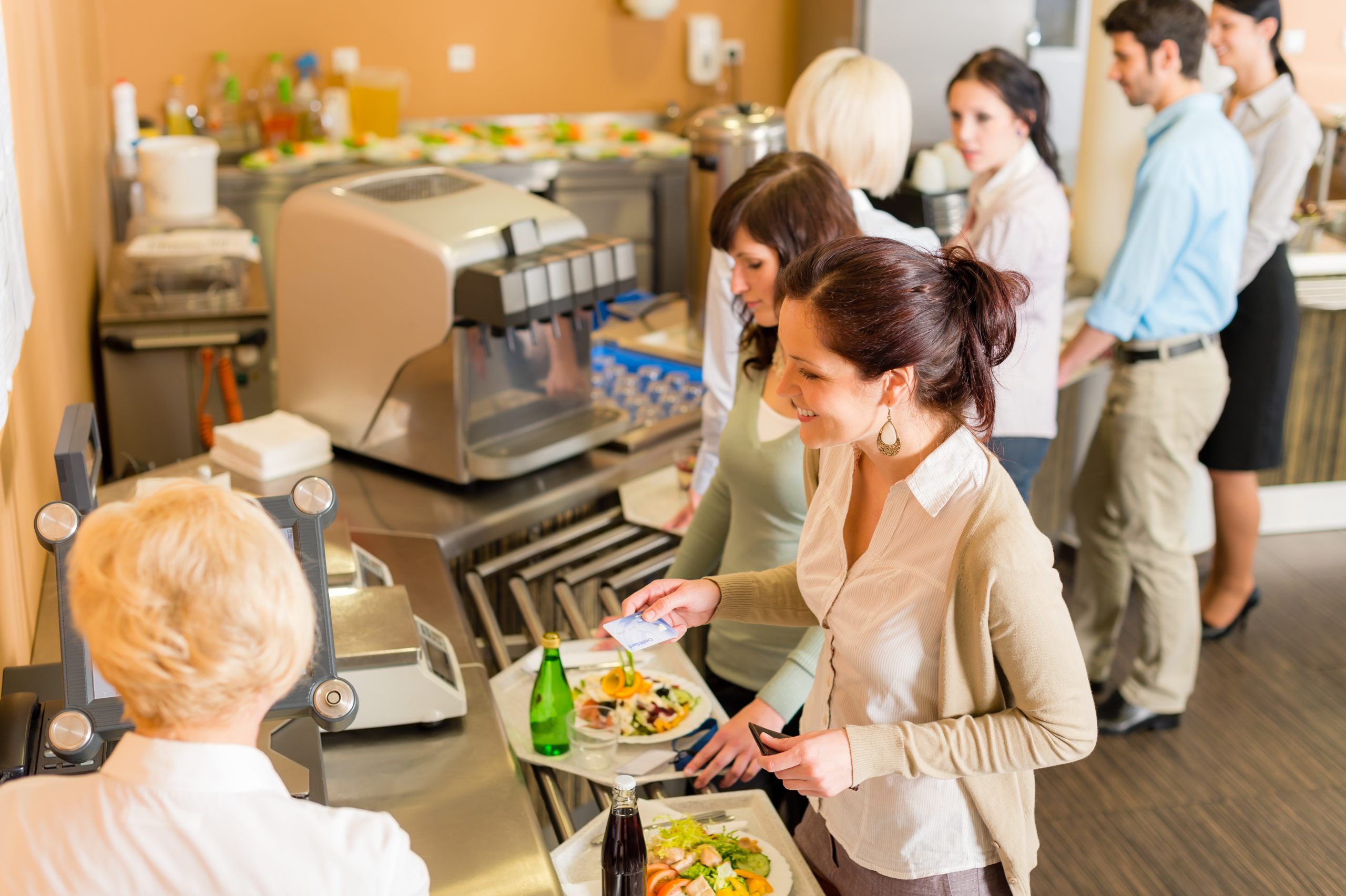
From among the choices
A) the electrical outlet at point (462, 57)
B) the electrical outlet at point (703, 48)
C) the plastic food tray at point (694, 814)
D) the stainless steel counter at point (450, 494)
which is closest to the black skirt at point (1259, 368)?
the stainless steel counter at point (450, 494)

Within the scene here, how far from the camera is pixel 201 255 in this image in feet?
12.0

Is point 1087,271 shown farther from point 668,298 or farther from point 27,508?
point 27,508

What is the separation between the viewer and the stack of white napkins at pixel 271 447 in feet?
7.96

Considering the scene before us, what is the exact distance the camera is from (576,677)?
199cm

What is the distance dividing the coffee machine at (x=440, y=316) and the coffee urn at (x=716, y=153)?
1047 millimetres

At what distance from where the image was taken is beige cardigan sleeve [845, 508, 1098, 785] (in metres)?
1.28

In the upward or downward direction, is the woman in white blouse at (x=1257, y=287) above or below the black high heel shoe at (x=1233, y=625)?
above

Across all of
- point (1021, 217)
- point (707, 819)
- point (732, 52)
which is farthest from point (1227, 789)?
point (732, 52)

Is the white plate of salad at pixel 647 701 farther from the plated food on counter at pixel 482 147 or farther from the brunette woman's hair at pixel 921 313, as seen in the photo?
the plated food on counter at pixel 482 147

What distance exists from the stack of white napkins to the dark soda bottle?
4.19 ft

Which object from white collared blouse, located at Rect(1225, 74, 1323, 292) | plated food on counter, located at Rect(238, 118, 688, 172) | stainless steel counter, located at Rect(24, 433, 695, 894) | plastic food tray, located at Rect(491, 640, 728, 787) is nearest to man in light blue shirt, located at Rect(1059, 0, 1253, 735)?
white collared blouse, located at Rect(1225, 74, 1323, 292)

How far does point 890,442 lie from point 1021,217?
5.09 feet

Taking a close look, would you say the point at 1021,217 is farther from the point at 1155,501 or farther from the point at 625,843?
the point at 625,843

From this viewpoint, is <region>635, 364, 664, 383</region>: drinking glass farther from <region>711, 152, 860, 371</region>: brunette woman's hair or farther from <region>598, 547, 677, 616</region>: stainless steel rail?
<region>711, 152, 860, 371</region>: brunette woman's hair
